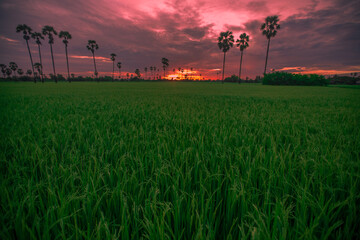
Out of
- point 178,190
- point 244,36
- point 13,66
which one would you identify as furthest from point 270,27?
point 13,66

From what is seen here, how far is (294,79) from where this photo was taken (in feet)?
141

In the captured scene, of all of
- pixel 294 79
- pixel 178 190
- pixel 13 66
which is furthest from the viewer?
pixel 13 66

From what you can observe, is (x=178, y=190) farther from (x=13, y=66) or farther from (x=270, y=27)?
(x=13, y=66)

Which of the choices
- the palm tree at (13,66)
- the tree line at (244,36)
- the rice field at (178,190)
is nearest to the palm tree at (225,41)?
the tree line at (244,36)

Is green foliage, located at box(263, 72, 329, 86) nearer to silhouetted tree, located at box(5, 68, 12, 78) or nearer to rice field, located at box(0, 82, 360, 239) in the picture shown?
rice field, located at box(0, 82, 360, 239)

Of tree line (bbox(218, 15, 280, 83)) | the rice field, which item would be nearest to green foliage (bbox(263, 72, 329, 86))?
tree line (bbox(218, 15, 280, 83))

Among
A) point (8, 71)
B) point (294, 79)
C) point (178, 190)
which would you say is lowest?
point (178, 190)

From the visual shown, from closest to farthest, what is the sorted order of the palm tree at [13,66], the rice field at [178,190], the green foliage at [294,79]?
the rice field at [178,190], the green foliage at [294,79], the palm tree at [13,66]

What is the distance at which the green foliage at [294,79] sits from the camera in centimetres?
4178

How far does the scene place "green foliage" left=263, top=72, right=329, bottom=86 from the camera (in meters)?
41.8

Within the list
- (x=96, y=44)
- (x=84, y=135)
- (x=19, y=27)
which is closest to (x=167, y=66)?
(x=96, y=44)

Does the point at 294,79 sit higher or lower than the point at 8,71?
lower

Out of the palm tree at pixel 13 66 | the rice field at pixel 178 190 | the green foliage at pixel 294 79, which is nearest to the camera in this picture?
the rice field at pixel 178 190

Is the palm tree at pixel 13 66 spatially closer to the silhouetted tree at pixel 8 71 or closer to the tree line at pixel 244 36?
the silhouetted tree at pixel 8 71
